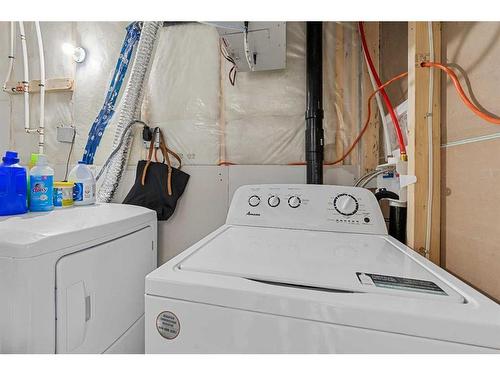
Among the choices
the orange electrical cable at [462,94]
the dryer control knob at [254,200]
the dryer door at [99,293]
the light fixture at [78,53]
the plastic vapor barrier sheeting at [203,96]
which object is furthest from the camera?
the light fixture at [78,53]

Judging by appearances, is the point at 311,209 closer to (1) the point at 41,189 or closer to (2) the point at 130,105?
(1) the point at 41,189

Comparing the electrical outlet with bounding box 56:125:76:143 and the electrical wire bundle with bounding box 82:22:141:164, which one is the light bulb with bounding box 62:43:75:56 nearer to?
the electrical wire bundle with bounding box 82:22:141:164

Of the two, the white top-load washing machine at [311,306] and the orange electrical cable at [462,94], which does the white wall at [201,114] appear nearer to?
the orange electrical cable at [462,94]

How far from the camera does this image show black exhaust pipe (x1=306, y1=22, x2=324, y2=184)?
1506mm

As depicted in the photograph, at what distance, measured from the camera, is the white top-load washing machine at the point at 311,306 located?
44cm

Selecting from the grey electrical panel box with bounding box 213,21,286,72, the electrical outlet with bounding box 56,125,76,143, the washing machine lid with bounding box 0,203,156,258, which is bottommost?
the washing machine lid with bounding box 0,203,156,258

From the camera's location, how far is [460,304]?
0.48 metres

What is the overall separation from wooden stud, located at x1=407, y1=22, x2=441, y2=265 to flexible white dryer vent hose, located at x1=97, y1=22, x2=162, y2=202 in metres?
1.57

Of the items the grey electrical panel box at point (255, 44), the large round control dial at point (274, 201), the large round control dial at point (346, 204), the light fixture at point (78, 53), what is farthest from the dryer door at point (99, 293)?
the light fixture at point (78, 53)

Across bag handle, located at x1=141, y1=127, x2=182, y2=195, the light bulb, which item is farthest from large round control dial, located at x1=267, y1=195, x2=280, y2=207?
the light bulb

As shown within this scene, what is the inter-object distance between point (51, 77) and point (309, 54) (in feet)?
6.86

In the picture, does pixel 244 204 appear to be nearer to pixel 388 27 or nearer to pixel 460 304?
pixel 460 304

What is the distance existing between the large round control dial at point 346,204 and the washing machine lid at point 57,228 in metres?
0.98

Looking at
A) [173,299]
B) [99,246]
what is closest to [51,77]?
[99,246]
